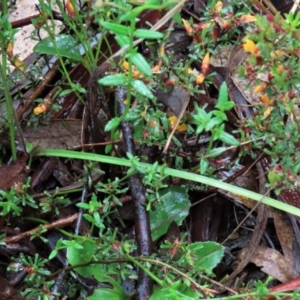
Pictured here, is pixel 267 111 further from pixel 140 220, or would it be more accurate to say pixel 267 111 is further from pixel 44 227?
pixel 44 227

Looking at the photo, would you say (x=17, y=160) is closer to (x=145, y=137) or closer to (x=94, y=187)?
(x=94, y=187)

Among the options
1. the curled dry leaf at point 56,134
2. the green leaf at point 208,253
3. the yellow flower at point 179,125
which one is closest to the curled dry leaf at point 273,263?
the green leaf at point 208,253

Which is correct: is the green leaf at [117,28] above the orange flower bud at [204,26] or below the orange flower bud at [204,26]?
above

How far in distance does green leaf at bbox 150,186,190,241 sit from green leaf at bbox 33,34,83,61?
45 cm

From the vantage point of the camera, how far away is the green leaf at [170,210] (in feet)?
4.66

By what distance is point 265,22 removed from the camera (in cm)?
92

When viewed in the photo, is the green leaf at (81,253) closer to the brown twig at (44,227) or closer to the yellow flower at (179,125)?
the brown twig at (44,227)

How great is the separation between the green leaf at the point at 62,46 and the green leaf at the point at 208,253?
59 centimetres

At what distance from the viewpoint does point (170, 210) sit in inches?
56.6

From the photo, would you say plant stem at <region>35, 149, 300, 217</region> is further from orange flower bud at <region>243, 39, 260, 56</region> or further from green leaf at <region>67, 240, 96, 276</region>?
orange flower bud at <region>243, 39, 260, 56</region>

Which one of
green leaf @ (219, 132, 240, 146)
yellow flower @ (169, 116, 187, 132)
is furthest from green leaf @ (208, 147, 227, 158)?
yellow flower @ (169, 116, 187, 132)

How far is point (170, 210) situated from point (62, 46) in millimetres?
546

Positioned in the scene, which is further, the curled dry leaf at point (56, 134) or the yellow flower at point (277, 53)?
the curled dry leaf at point (56, 134)

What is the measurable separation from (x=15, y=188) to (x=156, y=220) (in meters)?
0.37
